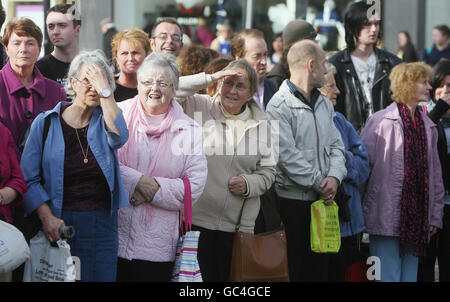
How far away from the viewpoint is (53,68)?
6.26 meters

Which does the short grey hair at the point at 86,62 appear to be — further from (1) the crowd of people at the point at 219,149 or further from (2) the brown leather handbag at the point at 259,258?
(2) the brown leather handbag at the point at 259,258

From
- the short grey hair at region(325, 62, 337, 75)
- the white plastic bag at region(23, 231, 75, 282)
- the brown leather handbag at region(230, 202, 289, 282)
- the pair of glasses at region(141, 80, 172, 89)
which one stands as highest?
the short grey hair at region(325, 62, 337, 75)

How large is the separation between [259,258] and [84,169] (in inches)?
57.5

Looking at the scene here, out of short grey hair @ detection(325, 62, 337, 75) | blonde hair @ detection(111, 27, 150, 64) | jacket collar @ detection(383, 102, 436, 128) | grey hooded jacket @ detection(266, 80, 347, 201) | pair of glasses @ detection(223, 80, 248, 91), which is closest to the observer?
pair of glasses @ detection(223, 80, 248, 91)

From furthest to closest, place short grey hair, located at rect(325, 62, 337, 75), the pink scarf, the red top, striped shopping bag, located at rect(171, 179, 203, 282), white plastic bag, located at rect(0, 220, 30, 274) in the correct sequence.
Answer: short grey hair, located at rect(325, 62, 337, 75)
the pink scarf
striped shopping bag, located at rect(171, 179, 203, 282)
the red top
white plastic bag, located at rect(0, 220, 30, 274)

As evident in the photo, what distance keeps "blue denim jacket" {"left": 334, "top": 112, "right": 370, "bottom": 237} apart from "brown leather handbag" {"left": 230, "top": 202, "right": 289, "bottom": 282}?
2.94 feet

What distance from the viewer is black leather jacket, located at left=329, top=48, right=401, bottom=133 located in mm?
7301

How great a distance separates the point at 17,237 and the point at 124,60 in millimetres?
2143

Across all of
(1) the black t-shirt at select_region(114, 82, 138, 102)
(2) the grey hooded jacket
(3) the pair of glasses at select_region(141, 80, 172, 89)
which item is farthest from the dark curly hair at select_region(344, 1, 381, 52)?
(3) the pair of glasses at select_region(141, 80, 172, 89)

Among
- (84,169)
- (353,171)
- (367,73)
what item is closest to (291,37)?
(367,73)

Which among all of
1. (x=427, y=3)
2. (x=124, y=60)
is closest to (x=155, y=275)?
(x=124, y=60)

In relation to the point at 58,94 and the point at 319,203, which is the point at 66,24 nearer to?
the point at 58,94

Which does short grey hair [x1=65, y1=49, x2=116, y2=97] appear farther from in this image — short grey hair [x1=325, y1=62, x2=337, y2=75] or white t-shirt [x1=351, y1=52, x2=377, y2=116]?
white t-shirt [x1=351, y1=52, x2=377, y2=116]

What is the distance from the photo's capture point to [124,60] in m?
6.12
